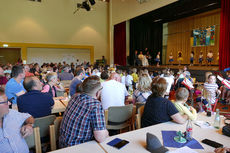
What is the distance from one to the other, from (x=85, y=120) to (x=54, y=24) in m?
14.2

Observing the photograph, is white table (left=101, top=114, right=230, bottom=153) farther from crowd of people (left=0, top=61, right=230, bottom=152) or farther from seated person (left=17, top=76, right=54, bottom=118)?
seated person (left=17, top=76, right=54, bottom=118)

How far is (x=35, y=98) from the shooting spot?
2238 millimetres

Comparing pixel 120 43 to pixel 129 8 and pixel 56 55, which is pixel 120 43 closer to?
pixel 129 8

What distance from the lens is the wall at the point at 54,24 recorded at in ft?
41.2

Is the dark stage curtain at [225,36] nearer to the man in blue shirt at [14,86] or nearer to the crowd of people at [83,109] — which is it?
the crowd of people at [83,109]

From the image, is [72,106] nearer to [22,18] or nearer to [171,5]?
[171,5]

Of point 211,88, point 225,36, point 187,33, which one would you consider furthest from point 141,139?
point 187,33

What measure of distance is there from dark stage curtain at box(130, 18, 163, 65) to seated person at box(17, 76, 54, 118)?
1272 cm

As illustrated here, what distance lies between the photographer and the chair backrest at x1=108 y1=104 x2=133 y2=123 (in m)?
2.42

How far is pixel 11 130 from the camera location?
4.87ft

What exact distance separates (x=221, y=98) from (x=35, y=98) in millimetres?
6441

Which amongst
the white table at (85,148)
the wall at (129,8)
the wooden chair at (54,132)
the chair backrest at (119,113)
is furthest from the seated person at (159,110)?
the wall at (129,8)

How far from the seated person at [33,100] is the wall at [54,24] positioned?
1271 centimetres

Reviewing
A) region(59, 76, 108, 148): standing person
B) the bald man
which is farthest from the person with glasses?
region(59, 76, 108, 148): standing person
